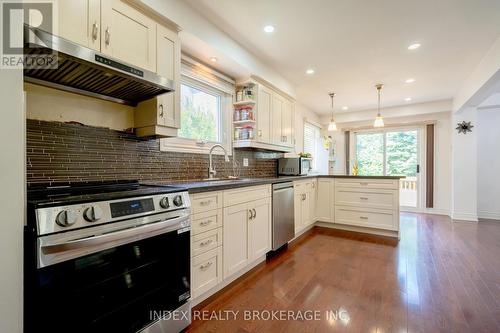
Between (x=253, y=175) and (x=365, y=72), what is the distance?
2.35 metres

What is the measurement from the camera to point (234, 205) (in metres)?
2.12

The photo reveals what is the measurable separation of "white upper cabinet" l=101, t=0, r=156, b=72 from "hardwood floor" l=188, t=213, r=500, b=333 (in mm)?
1928

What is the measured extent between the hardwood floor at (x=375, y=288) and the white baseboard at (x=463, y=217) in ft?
5.15

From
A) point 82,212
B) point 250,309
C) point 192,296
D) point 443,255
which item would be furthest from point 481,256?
point 82,212

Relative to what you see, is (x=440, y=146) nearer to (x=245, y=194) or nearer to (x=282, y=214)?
(x=282, y=214)

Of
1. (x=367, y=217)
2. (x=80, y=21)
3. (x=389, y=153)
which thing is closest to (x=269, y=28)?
(x=80, y=21)

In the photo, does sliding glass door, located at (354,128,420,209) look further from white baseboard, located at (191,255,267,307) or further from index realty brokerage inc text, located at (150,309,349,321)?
index realty brokerage inc text, located at (150,309,349,321)

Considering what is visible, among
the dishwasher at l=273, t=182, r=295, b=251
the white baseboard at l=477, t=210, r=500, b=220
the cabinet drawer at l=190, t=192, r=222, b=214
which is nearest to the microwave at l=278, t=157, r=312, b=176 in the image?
the dishwasher at l=273, t=182, r=295, b=251

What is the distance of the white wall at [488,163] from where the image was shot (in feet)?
16.0

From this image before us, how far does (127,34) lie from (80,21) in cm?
29

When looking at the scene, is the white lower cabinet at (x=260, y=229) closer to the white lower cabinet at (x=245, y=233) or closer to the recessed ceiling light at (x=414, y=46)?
the white lower cabinet at (x=245, y=233)

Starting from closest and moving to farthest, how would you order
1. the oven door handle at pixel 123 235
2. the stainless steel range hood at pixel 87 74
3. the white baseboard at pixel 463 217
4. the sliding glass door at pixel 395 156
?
the oven door handle at pixel 123 235 < the stainless steel range hood at pixel 87 74 < the white baseboard at pixel 463 217 < the sliding glass door at pixel 395 156

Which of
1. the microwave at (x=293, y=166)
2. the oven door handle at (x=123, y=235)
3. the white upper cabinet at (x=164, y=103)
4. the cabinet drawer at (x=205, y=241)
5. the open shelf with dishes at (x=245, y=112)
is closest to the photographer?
the oven door handle at (x=123, y=235)

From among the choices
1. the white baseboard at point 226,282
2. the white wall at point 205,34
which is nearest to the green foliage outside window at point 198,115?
the white wall at point 205,34
